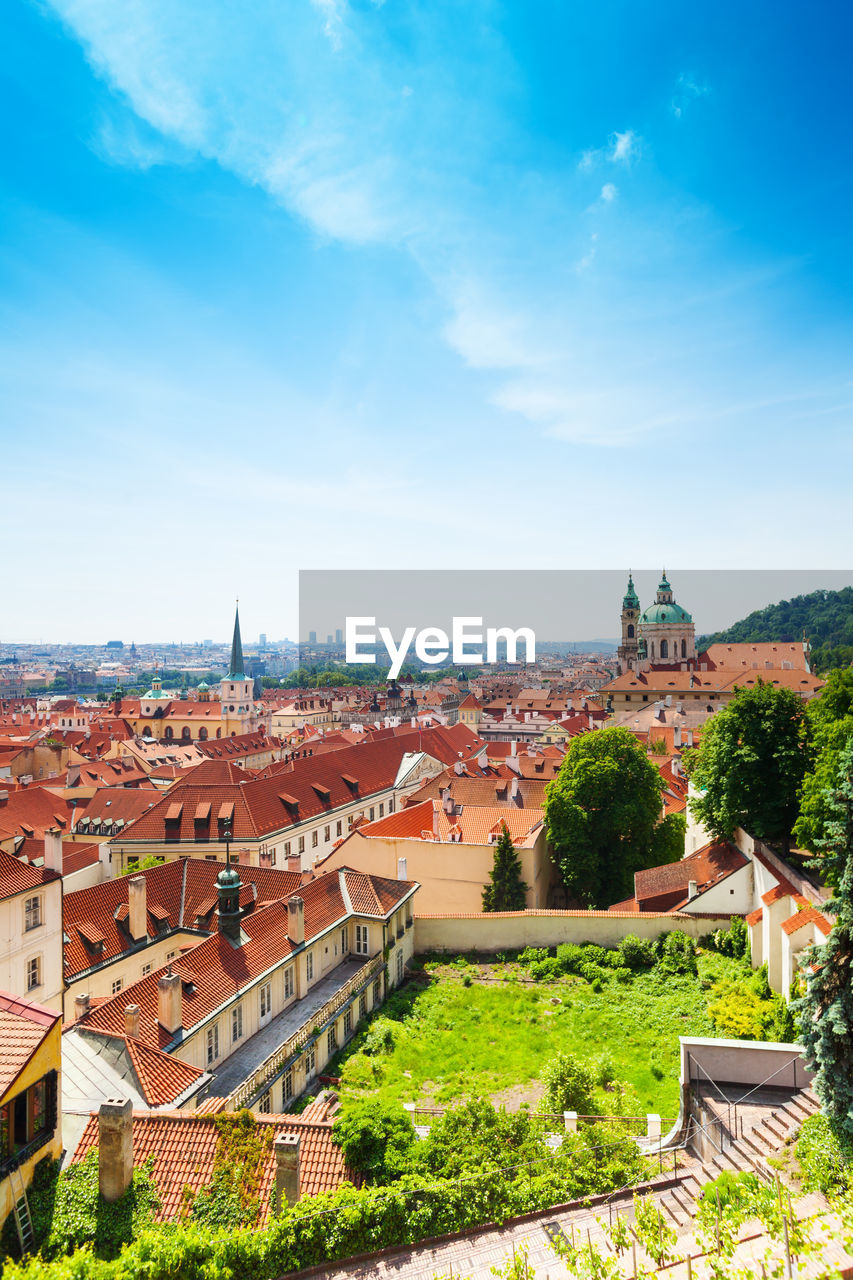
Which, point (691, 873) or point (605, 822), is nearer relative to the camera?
point (691, 873)

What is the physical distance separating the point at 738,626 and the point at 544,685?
54310mm

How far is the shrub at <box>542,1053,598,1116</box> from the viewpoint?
15.1m

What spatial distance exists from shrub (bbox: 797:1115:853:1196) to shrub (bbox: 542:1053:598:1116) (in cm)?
402

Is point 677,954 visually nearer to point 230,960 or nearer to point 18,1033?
point 230,960

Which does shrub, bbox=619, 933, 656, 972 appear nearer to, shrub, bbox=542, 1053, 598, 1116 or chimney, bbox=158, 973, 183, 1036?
shrub, bbox=542, 1053, 598, 1116

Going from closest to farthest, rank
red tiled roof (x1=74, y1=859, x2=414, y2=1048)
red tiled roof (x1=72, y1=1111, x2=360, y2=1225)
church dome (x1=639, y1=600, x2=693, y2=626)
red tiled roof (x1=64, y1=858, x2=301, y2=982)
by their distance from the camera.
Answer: red tiled roof (x1=72, y1=1111, x2=360, y2=1225) → red tiled roof (x1=74, y1=859, x2=414, y2=1048) → red tiled roof (x1=64, y1=858, x2=301, y2=982) → church dome (x1=639, y1=600, x2=693, y2=626)

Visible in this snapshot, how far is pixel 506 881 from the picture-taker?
3175cm

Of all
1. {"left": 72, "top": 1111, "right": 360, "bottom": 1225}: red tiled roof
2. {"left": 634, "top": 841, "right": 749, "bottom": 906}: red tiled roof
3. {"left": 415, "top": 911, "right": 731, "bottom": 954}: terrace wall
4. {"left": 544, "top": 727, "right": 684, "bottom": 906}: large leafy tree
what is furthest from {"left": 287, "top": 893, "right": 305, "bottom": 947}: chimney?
{"left": 544, "top": 727, "right": 684, "bottom": 906}: large leafy tree

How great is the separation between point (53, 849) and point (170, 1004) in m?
7.64

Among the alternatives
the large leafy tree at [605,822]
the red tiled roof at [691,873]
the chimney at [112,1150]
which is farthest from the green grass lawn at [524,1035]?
the large leafy tree at [605,822]

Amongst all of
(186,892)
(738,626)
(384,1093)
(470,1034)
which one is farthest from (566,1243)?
(738,626)

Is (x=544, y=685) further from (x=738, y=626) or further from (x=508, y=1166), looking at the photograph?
(x=508, y=1166)

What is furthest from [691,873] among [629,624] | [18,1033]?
[629,624]

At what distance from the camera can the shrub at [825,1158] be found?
11.0 metres
